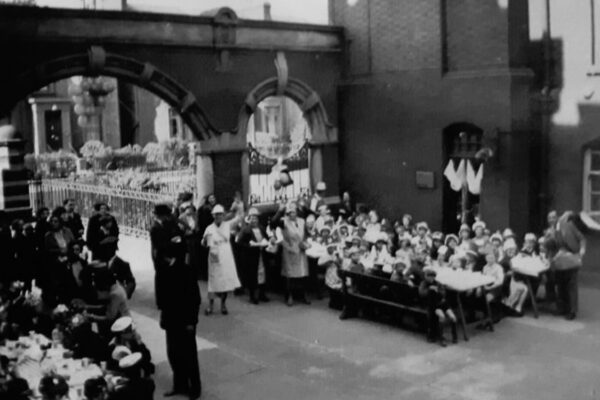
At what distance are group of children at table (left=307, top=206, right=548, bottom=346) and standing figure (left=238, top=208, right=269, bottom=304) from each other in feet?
3.20

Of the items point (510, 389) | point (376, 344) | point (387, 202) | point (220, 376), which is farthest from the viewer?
point (387, 202)

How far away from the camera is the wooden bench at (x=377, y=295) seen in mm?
11148

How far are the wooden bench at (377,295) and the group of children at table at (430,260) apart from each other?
14 centimetres

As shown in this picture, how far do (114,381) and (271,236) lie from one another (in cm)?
770

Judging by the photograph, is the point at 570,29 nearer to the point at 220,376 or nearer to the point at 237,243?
the point at 237,243

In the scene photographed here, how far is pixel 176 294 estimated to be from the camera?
863cm

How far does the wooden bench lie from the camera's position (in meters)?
11.1

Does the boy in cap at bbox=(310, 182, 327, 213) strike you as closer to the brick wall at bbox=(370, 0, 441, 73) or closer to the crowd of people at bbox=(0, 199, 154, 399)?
the brick wall at bbox=(370, 0, 441, 73)

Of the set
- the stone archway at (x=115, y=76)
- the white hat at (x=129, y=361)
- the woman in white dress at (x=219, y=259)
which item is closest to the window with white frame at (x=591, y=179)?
the woman in white dress at (x=219, y=259)

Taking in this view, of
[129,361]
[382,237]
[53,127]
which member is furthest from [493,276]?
[53,127]

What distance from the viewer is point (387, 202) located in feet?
59.1

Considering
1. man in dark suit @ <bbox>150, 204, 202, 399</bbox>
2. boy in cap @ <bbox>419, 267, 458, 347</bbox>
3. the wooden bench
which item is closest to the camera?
man in dark suit @ <bbox>150, 204, 202, 399</bbox>

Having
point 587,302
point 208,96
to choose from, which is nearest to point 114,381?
point 587,302

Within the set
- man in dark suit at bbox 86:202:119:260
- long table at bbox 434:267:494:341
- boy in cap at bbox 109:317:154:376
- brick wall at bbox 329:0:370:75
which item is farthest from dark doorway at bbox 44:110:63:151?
boy in cap at bbox 109:317:154:376
